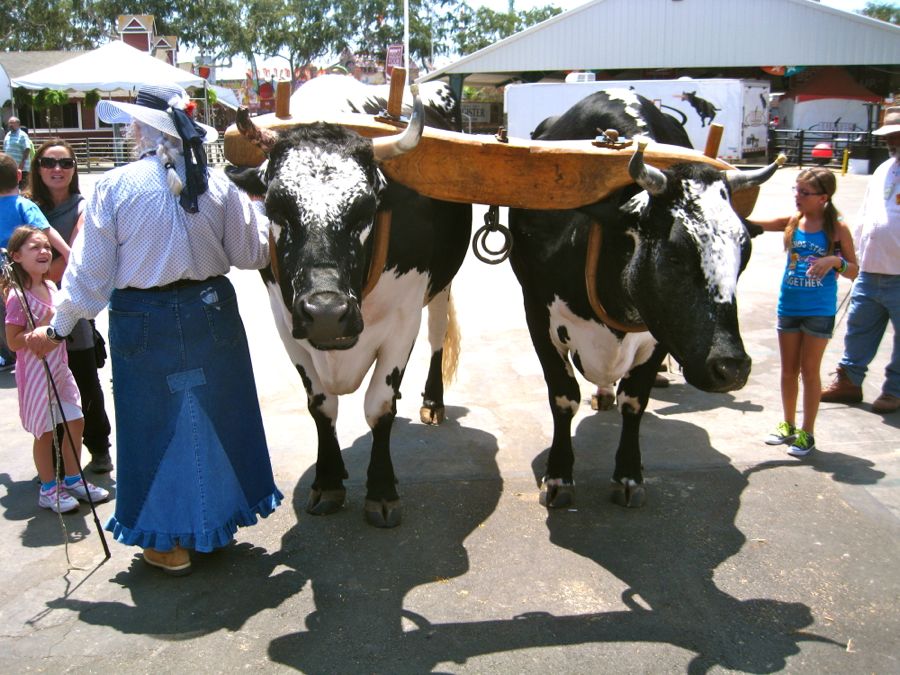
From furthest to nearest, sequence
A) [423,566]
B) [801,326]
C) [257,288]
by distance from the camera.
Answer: [257,288]
[801,326]
[423,566]

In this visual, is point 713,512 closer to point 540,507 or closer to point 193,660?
Result: point 540,507

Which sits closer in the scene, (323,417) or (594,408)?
(323,417)

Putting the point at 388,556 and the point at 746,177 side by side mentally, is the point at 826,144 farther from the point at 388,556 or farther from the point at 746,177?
the point at 388,556

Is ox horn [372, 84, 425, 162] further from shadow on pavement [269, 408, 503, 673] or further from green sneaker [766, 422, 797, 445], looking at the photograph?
green sneaker [766, 422, 797, 445]

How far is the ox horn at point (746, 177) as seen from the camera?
345 cm

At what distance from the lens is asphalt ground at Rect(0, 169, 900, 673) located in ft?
9.51

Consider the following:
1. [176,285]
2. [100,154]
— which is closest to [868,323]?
[176,285]

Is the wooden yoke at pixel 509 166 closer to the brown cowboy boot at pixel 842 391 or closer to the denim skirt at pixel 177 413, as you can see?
the denim skirt at pixel 177 413

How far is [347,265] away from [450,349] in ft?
7.72

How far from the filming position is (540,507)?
13.3 ft

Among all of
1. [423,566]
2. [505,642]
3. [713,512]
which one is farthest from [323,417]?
[713,512]

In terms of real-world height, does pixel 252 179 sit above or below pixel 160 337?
above

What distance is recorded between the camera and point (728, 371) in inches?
121

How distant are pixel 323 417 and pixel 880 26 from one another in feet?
93.4
